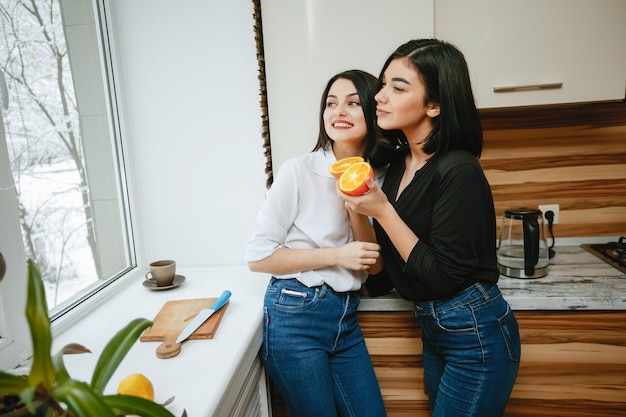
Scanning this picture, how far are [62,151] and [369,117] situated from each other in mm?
1005

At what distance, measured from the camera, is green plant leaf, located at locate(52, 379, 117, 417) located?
53 centimetres

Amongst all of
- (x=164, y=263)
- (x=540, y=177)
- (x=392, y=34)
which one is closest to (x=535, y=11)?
(x=392, y=34)

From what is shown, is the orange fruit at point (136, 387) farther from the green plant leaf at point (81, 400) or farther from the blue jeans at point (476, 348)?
the blue jeans at point (476, 348)

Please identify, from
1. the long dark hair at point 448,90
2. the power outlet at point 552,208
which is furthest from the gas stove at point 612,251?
the long dark hair at point 448,90

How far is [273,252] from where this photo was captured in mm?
1242

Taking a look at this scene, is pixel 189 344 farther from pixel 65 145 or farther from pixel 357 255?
pixel 65 145

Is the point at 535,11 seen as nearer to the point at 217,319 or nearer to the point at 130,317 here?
the point at 217,319

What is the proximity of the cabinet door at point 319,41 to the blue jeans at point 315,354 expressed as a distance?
22.3 inches

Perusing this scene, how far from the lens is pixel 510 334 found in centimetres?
114

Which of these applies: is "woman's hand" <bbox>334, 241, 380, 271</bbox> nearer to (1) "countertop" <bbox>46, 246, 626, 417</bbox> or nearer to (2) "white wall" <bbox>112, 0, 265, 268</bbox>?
(1) "countertop" <bbox>46, 246, 626, 417</bbox>

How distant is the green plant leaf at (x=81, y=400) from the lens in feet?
1.74

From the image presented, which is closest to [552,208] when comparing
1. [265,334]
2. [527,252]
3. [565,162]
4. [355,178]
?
[565,162]

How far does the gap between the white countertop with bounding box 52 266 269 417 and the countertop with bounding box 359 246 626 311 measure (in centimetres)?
42

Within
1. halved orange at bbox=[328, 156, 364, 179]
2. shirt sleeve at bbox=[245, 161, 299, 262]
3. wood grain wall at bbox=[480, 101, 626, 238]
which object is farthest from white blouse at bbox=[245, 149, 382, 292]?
wood grain wall at bbox=[480, 101, 626, 238]
